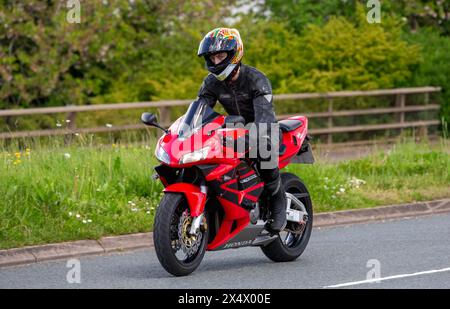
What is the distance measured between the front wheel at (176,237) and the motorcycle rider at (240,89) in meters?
0.88

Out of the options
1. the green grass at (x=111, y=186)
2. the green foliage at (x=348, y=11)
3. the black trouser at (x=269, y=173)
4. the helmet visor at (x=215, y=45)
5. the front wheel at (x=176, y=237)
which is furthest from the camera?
Result: the green foliage at (x=348, y=11)

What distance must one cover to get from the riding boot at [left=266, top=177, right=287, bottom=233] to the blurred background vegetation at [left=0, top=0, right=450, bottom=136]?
10929 millimetres

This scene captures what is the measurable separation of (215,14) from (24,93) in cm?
451

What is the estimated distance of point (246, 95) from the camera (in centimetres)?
1045

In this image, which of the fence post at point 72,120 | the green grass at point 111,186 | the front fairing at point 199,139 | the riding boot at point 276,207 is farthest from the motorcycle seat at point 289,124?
the fence post at point 72,120

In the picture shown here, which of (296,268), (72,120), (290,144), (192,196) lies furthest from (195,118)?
(72,120)

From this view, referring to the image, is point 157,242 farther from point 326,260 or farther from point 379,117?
point 379,117

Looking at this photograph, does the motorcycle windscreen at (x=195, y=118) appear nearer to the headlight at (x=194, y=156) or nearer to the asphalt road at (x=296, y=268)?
the headlight at (x=194, y=156)

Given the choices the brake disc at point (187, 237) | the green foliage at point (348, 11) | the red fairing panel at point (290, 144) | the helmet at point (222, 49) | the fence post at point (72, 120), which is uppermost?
the helmet at point (222, 49)

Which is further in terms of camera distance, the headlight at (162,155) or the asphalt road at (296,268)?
the asphalt road at (296,268)

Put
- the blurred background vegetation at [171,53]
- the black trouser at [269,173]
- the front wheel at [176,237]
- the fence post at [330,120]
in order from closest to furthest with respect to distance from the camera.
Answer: the front wheel at [176,237] < the black trouser at [269,173] < the fence post at [330,120] < the blurred background vegetation at [171,53]

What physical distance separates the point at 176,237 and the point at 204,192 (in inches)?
17.2

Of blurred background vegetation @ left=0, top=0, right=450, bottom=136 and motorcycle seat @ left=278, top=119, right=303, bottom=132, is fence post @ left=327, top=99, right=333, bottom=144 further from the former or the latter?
motorcycle seat @ left=278, top=119, right=303, bottom=132

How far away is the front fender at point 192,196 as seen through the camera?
32.0 ft
